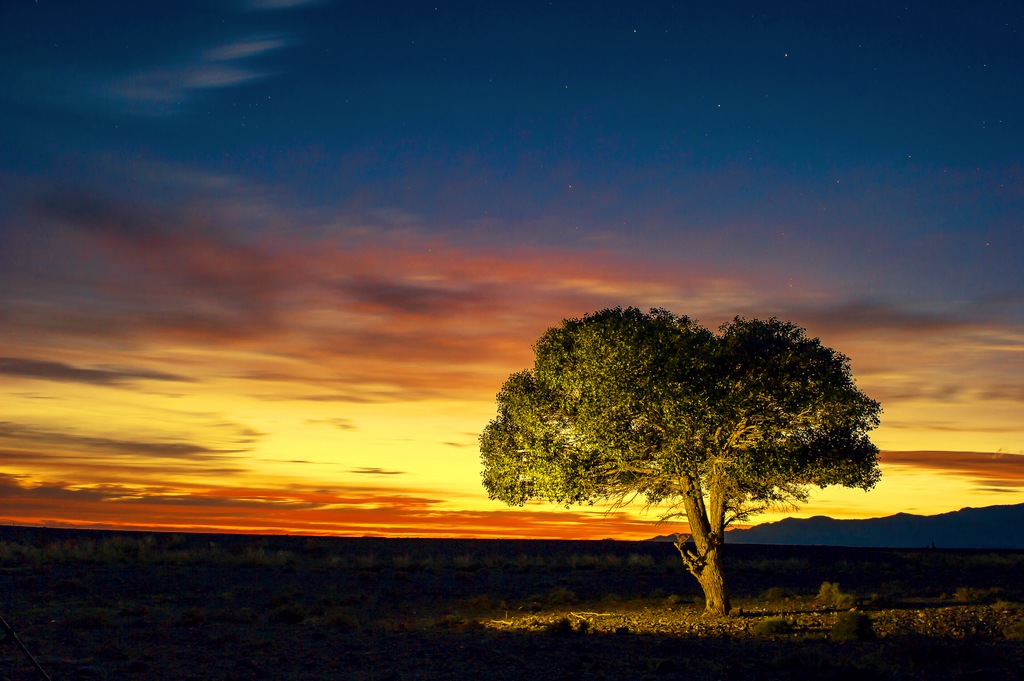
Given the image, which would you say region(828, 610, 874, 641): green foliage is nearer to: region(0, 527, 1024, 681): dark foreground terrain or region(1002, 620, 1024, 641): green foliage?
region(0, 527, 1024, 681): dark foreground terrain

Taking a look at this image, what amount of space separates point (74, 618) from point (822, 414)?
27.0 m

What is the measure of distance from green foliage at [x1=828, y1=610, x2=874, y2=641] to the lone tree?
463 cm

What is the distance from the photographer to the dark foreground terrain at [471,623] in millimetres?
21500

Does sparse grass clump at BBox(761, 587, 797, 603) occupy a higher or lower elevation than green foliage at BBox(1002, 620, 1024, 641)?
lower

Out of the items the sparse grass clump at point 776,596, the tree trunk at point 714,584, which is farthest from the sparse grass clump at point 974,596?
the tree trunk at point 714,584

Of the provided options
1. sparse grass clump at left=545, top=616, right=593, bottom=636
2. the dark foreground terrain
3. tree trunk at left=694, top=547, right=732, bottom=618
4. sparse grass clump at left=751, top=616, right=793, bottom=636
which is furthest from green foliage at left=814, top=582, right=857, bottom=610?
sparse grass clump at left=545, top=616, right=593, bottom=636

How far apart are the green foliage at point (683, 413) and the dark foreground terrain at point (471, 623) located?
4681 mm

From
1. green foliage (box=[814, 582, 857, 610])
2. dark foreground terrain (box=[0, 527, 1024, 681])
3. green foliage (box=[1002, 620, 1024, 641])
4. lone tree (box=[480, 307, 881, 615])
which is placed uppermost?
lone tree (box=[480, 307, 881, 615])

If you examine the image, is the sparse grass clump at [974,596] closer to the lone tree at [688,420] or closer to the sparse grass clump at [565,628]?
the lone tree at [688,420]

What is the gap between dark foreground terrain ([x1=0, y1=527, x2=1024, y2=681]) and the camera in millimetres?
21500

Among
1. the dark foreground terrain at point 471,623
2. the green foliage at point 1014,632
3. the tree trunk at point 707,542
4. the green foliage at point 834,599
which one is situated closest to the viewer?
the dark foreground terrain at point 471,623

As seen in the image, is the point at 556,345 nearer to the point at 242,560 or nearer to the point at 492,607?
the point at 492,607

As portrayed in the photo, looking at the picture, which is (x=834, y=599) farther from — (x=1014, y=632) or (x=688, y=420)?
(x=688, y=420)

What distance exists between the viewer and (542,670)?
20.9 m
